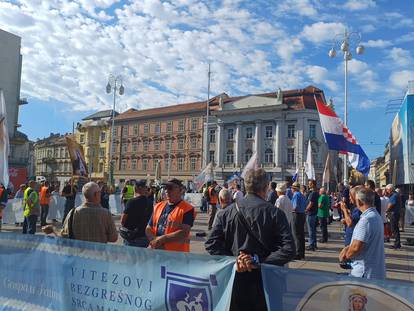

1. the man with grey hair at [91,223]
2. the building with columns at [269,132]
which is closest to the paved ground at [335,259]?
the man with grey hair at [91,223]

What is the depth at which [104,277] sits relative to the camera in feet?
14.8

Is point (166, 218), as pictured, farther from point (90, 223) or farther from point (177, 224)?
point (90, 223)

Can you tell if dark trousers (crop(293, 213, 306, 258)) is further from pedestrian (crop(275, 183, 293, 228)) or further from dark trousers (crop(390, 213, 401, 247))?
dark trousers (crop(390, 213, 401, 247))

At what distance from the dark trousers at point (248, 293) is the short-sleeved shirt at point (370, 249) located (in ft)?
4.13

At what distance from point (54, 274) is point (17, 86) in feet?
219

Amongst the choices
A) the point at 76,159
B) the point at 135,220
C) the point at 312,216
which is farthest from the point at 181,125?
the point at 135,220

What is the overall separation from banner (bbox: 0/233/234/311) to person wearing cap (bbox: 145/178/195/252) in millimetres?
711

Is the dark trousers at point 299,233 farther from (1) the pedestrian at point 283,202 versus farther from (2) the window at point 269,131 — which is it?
(2) the window at point 269,131

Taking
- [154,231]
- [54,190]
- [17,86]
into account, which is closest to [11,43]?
[17,86]

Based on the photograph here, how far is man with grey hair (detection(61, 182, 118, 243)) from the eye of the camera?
5250 mm

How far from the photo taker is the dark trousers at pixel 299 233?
33.8ft

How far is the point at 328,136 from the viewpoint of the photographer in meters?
14.8

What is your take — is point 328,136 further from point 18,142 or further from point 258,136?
point 18,142

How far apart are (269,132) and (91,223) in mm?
57842
